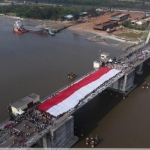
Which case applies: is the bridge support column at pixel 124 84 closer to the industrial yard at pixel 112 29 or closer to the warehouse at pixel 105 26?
the industrial yard at pixel 112 29

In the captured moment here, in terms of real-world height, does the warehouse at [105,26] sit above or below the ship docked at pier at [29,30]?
above

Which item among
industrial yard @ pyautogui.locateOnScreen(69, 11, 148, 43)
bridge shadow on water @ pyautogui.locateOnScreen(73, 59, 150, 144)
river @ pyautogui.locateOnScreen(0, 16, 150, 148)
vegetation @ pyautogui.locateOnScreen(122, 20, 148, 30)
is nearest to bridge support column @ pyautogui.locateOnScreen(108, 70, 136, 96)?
bridge shadow on water @ pyautogui.locateOnScreen(73, 59, 150, 144)

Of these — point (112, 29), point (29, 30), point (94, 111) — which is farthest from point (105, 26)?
point (94, 111)

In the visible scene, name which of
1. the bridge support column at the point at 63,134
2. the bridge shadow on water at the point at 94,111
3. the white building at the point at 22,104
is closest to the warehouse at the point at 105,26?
the bridge shadow on water at the point at 94,111

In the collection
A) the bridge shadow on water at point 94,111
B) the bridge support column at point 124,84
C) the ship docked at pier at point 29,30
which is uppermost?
the ship docked at pier at point 29,30

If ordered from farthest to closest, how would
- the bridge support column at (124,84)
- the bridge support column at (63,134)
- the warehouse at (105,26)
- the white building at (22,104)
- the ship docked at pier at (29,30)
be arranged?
the warehouse at (105,26) < the ship docked at pier at (29,30) < the bridge support column at (124,84) < the white building at (22,104) < the bridge support column at (63,134)

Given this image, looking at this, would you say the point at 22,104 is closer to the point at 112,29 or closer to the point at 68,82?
the point at 68,82

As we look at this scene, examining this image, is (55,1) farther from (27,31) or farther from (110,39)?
(110,39)
